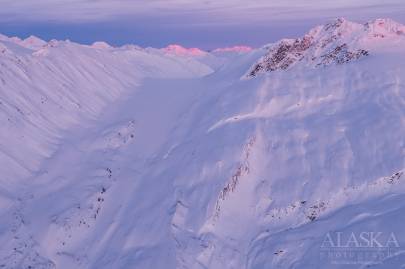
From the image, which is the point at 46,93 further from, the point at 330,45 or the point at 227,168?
the point at 330,45

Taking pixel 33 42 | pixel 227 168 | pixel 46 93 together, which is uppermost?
pixel 227 168

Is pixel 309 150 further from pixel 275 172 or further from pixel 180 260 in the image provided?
pixel 180 260

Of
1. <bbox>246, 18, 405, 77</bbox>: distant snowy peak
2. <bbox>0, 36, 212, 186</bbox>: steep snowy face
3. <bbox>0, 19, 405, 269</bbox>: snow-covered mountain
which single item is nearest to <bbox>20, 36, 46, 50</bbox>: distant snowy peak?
<bbox>0, 36, 212, 186</bbox>: steep snowy face

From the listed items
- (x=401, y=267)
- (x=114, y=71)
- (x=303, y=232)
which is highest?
(x=401, y=267)

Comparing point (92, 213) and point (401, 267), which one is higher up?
point (401, 267)

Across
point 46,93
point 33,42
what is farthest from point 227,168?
point 33,42

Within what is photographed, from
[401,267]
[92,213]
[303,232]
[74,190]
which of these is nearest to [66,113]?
[74,190]
